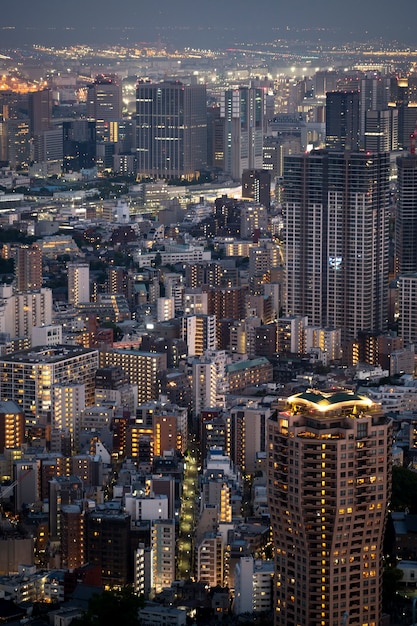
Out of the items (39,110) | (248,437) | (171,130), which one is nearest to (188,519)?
(248,437)

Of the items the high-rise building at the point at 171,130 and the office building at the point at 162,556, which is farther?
the high-rise building at the point at 171,130

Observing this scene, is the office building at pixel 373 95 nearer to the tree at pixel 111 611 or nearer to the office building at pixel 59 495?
the office building at pixel 59 495

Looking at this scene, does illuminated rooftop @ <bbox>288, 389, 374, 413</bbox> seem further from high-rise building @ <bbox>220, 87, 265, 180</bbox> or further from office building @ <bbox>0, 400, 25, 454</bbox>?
high-rise building @ <bbox>220, 87, 265, 180</bbox>

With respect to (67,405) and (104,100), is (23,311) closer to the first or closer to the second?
(67,405)

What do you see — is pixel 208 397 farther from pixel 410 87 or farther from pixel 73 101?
pixel 73 101

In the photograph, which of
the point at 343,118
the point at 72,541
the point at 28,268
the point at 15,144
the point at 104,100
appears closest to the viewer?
the point at 72,541

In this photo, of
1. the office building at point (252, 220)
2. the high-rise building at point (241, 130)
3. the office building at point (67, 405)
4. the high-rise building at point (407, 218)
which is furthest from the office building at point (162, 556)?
the high-rise building at point (241, 130)

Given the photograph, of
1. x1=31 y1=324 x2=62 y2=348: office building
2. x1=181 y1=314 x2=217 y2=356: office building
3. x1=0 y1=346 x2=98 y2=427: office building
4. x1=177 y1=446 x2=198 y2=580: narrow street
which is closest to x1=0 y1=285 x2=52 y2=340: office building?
x1=31 y1=324 x2=62 y2=348: office building
